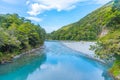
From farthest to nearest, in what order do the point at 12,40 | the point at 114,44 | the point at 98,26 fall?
the point at 98,26 < the point at 12,40 < the point at 114,44

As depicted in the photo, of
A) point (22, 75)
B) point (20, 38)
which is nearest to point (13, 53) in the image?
point (20, 38)

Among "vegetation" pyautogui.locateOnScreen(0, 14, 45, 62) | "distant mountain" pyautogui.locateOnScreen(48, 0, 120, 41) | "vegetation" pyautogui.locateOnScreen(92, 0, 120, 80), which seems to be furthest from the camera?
"vegetation" pyautogui.locateOnScreen(0, 14, 45, 62)

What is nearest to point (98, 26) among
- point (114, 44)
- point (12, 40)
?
point (12, 40)

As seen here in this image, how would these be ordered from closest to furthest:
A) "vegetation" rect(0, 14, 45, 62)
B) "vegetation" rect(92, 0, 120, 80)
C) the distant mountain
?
"vegetation" rect(92, 0, 120, 80) < the distant mountain < "vegetation" rect(0, 14, 45, 62)

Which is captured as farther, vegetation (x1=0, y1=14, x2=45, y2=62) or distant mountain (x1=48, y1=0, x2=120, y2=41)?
vegetation (x1=0, y1=14, x2=45, y2=62)

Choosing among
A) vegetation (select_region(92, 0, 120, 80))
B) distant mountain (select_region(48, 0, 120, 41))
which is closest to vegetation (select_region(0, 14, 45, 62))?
distant mountain (select_region(48, 0, 120, 41))

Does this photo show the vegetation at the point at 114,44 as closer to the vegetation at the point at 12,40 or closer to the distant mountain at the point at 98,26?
the distant mountain at the point at 98,26

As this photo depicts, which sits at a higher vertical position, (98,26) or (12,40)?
(98,26)

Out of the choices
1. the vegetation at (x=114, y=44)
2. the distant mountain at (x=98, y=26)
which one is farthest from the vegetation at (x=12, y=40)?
the vegetation at (x=114, y=44)

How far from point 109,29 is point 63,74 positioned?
1069 centimetres

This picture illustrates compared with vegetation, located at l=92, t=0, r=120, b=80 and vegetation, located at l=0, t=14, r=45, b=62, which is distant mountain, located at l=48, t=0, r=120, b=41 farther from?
vegetation, located at l=0, t=14, r=45, b=62

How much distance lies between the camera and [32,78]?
112 ft

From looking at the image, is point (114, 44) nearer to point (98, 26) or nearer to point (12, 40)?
point (12, 40)

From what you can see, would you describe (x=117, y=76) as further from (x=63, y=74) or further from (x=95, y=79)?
(x=63, y=74)
